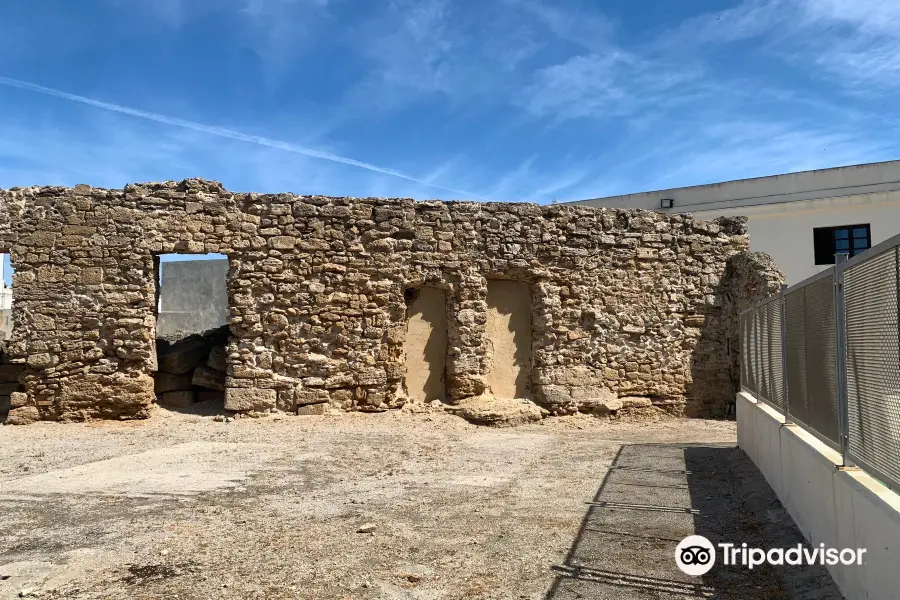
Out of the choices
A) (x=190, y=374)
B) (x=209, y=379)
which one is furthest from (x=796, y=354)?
(x=190, y=374)

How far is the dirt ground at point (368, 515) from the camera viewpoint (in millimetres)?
3596

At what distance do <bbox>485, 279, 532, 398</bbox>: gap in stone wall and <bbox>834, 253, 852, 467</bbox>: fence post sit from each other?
6.94 m

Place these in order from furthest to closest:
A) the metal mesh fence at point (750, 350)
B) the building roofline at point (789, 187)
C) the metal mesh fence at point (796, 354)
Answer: the building roofline at point (789, 187), the metal mesh fence at point (750, 350), the metal mesh fence at point (796, 354)

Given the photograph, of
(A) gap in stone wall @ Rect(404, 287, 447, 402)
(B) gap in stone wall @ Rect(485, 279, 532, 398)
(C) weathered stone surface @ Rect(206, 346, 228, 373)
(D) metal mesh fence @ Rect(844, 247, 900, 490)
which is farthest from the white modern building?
(D) metal mesh fence @ Rect(844, 247, 900, 490)

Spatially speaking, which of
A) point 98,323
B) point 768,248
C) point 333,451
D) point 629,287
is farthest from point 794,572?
point 768,248

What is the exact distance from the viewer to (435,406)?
33.1ft

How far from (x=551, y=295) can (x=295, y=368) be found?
12.7 feet

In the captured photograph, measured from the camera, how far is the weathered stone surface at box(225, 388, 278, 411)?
9508mm

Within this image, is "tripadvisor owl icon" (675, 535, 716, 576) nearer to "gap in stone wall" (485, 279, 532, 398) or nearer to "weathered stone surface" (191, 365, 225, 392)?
"gap in stone wall" (485, 279, 532, 398)

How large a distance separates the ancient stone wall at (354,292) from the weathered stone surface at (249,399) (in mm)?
20

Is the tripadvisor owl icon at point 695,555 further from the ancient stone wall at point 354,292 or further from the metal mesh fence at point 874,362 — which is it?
the ancient stone wall at point 354,292

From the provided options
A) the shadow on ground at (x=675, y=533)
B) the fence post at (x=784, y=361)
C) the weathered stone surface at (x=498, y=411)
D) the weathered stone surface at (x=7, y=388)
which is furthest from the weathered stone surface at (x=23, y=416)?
the fence post at (x=784, y=361)

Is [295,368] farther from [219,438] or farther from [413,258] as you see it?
[413,258]

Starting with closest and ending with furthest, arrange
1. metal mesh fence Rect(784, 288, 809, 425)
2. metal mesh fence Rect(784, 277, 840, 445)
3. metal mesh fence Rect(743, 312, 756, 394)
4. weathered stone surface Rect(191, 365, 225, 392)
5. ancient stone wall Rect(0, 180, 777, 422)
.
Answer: metal mesh fence Rect(784, 277, 840, 445) < metal mesh fence Rect(784, 288, 809, 425) < metal mesh fence Rect(743, 312, 756, 394) < ancient stone wall Rect(0, 180, 777, 422) < weathered stone surface Rect(191, 365, 225, 392)
